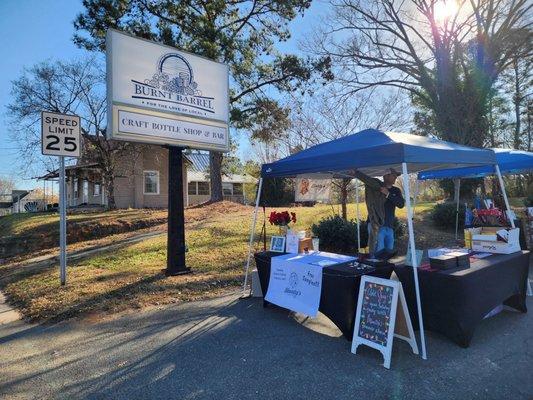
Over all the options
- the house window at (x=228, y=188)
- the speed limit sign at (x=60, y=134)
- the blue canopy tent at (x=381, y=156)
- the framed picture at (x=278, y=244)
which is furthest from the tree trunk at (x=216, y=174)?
the house window at (x=228, y=188)

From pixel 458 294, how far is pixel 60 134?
247 inches

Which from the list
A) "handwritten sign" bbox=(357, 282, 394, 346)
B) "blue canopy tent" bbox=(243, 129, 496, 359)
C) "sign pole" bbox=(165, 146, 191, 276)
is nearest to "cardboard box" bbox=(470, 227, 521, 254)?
"blue canopy tent" bbox=(243, 129, 496, 359)

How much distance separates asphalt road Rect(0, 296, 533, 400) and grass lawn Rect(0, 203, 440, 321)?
698mm

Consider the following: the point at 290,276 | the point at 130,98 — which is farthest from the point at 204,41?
the point at 290,276

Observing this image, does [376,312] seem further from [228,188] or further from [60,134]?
[228,188]

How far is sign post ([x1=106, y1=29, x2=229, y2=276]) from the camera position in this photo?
21.2 feet

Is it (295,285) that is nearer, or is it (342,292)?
(342,292)

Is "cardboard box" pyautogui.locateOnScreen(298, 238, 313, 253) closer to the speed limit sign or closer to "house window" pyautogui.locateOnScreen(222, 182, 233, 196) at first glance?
the speed limit sign

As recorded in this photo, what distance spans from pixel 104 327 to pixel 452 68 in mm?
16876

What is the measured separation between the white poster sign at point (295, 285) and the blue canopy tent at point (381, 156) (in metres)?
1.14

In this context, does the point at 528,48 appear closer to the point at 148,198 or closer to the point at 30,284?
the point at 30,284

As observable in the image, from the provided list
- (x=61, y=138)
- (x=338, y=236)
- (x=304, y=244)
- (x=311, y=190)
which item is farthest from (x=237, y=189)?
(x=304, y=244)

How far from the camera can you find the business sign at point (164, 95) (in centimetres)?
644

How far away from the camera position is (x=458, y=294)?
386cm
